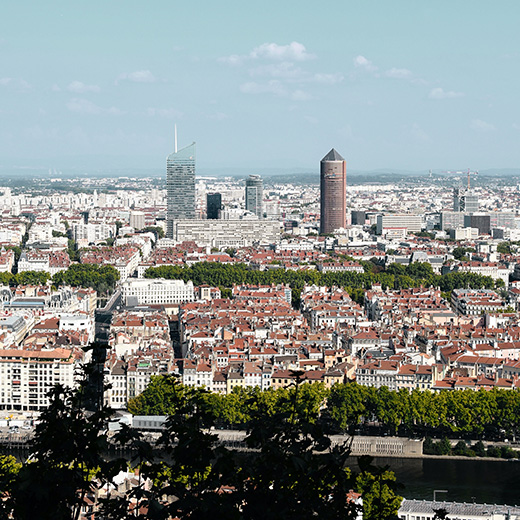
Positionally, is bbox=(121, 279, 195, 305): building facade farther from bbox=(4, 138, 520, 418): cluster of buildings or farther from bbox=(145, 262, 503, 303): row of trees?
bbox=(145, 262, 503, 303): row of trees

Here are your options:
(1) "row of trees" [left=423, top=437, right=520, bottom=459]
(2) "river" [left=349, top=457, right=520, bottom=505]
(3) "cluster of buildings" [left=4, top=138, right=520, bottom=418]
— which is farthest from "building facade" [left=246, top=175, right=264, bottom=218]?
(2) "river" [left=349, top=457, right=520, bottom=505]

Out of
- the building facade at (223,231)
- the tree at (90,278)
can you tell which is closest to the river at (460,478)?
the tree at (90,278)

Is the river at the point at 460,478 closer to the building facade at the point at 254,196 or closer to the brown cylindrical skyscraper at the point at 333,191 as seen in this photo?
the brown cylindrical skyscraper at the point at 333,191

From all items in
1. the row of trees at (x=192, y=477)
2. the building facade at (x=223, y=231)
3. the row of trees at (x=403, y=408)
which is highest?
the row of trees at (x=192, y=477)

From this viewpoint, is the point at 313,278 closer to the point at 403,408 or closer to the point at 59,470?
the point at 403,408

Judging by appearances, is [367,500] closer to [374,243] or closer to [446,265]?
[446,265]

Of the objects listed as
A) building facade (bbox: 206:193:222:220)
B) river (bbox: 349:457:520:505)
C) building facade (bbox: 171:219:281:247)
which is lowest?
river (bbox: 349:457:520:505)
